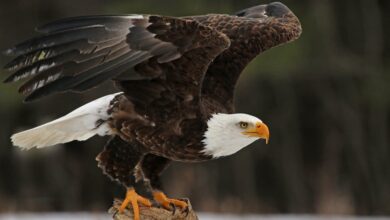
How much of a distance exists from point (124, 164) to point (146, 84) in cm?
50

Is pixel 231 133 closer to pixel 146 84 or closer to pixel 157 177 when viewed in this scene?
pixel 146 84

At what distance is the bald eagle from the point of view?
16.5ft

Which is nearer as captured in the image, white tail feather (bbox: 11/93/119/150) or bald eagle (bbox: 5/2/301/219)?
bald eagle (bbox: 5/2/301/219)

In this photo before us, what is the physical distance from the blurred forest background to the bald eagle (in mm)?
6171

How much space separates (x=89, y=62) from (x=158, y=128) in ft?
2.06

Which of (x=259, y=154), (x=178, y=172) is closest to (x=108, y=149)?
(x=178, y=172)

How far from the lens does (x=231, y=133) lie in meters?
5.50

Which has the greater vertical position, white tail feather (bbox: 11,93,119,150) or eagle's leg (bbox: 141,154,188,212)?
white tail feather (bbox: 11,93,119,150)

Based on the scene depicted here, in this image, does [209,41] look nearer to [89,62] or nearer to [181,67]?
[181,67]

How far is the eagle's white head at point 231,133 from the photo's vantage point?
216 inches

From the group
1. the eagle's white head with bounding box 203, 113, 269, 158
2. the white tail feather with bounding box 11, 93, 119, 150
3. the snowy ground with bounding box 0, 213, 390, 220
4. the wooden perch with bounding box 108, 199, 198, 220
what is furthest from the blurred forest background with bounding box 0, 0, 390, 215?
the eagle's white head with bounding box 203, 113, 269, 158

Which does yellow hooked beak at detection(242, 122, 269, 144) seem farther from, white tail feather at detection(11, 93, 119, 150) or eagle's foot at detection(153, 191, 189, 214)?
white tail feather at detection(11, 93, 119, 150)

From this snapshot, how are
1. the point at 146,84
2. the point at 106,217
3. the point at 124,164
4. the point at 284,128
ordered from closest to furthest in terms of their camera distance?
the point at 146,84 < the point at 124,164 < the point at 106,217 < the point at 284,128

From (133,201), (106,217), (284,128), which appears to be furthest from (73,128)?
(284,128)
